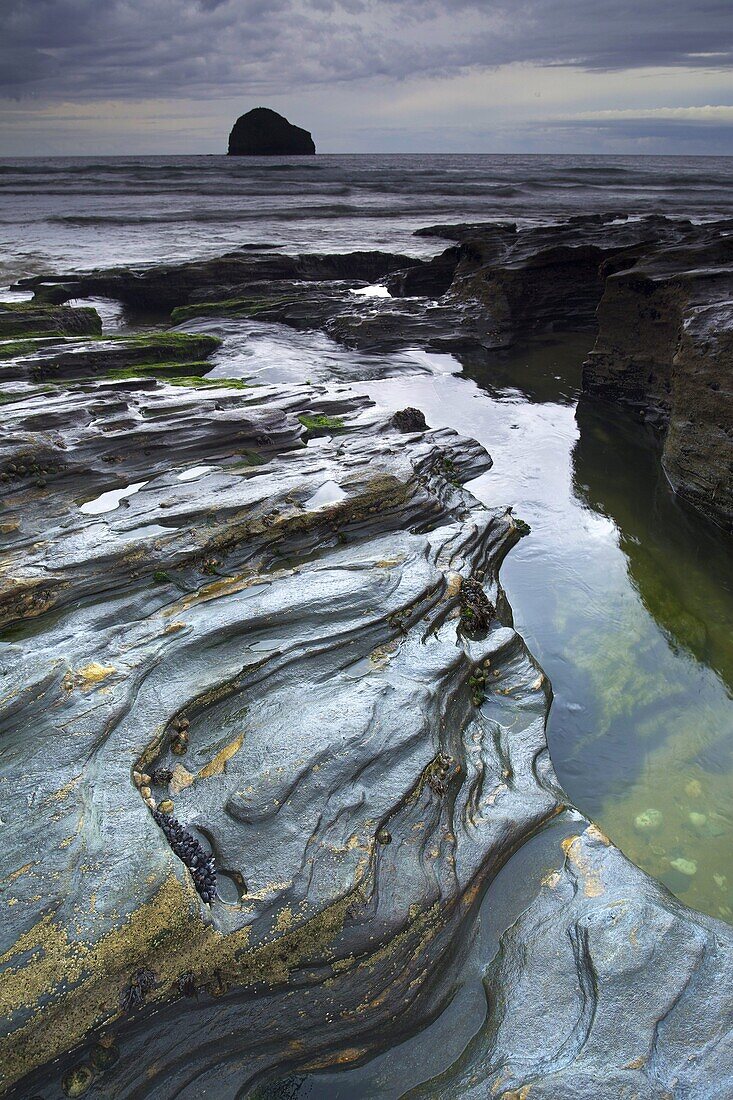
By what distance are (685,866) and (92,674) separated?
6.50 metres

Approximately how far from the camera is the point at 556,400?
20609mm

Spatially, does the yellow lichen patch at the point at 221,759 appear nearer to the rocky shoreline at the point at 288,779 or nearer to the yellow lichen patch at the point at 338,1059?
the rocky shoreline at the point at 288,779

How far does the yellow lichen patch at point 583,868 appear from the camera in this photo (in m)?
6.26

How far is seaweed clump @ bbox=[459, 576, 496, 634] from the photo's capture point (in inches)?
387

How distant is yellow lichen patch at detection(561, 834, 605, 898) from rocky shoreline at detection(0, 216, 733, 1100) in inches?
1.1

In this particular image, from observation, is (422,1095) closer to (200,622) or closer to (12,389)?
(200,622)

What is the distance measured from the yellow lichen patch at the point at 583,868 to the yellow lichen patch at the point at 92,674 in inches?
203

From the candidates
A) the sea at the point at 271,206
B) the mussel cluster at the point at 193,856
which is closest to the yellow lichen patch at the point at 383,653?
the mussel cluster at the point at 193,856

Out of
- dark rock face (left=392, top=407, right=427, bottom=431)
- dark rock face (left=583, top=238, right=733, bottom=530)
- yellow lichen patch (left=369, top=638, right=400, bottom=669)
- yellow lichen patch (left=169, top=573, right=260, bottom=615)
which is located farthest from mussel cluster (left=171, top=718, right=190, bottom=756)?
dark rock face (left=583, top=238, right=733, bottom=530)

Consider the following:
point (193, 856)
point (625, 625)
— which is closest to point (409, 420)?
point (625, 625)

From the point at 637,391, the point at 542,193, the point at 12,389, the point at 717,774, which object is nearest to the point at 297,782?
the point at 717,774

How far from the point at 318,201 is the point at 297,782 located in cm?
8653

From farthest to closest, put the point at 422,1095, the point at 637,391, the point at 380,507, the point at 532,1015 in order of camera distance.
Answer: the point at 637,391 → the point at 380,507 → the point at 532,1015 → the point at 422,1095

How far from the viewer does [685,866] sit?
22.8ft
